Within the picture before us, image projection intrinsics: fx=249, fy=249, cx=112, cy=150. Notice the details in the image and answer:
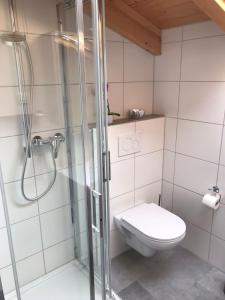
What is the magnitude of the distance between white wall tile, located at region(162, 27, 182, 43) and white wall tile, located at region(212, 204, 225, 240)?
1.34 meters

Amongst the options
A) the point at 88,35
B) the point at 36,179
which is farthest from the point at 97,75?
the point at 36,179

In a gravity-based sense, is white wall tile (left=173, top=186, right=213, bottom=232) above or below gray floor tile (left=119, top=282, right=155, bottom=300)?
above

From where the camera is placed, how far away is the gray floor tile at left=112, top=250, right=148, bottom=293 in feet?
6.16

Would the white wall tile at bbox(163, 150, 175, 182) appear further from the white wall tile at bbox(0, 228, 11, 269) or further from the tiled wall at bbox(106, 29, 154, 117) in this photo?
the white wall tile at bbox(0, 228, 11, 269)

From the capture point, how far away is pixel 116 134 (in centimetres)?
188

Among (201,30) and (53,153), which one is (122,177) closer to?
(53,153)

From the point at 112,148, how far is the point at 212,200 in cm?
84

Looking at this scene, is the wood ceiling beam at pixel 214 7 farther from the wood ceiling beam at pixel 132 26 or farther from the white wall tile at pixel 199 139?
the white wall tile at pixel 199 139

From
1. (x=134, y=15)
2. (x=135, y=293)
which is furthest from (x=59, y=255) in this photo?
(x=134, y=15)

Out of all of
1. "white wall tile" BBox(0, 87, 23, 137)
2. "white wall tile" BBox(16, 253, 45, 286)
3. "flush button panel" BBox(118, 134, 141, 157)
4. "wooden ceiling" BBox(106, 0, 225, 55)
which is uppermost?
"wooden ceiling" BBox(106, 0, 225, 55)

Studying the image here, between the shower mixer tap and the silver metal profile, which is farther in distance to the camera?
the shower mixer tap

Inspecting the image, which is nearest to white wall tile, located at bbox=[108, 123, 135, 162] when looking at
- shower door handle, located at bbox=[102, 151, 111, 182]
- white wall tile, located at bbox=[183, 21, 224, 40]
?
shower door handle, located at bbox=[102, 151, 111, 182]

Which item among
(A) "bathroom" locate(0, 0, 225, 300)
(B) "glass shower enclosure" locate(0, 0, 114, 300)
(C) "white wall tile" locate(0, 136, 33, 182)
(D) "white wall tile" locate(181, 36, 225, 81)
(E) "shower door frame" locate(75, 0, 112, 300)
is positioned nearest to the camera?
(E) "shower door frame" locate(75, 0, 112, 300)

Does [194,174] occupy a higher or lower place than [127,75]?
lower
